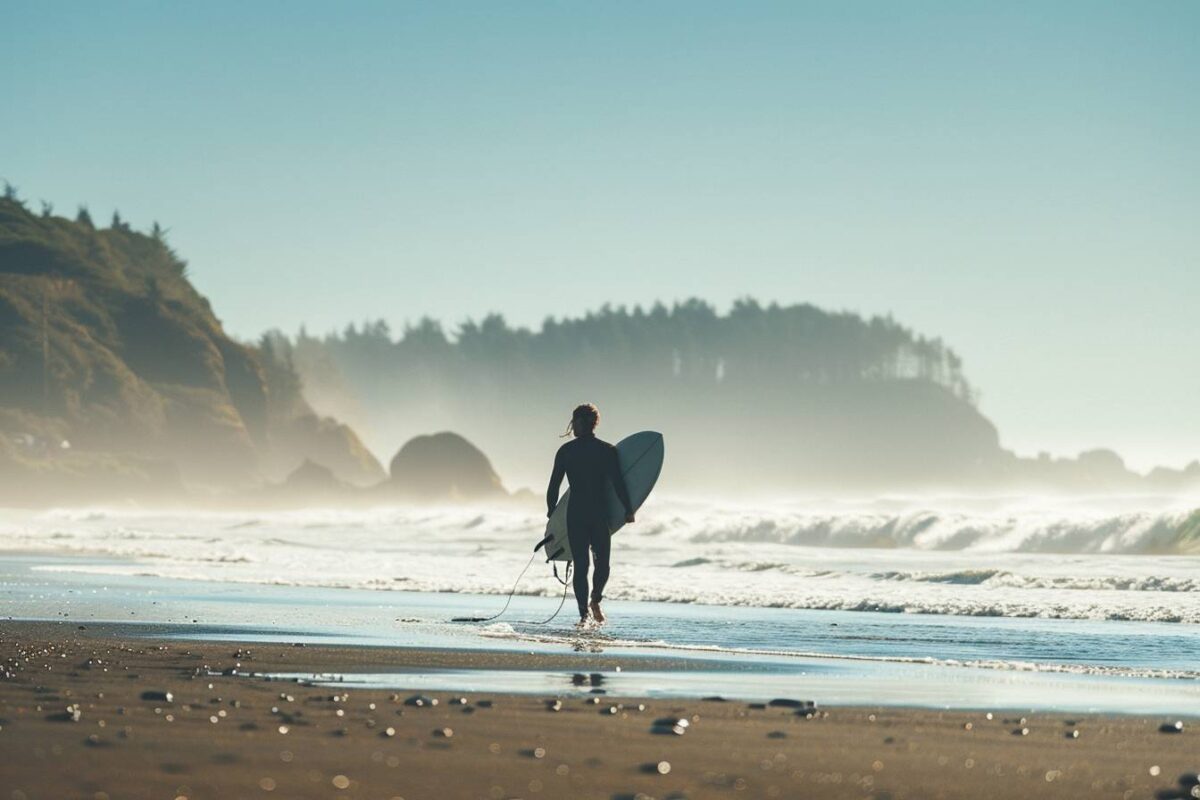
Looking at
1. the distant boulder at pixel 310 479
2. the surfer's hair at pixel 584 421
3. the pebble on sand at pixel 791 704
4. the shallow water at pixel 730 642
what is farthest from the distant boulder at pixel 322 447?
the pebble on sand at pixel 791 704

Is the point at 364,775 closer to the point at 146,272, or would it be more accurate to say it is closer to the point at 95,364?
the point at 95,364

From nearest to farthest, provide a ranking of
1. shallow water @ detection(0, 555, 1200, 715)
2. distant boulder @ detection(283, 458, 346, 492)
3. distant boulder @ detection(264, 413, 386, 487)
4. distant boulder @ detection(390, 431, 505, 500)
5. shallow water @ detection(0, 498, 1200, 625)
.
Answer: shallow water @ detection(0, 555, 1200, 715)
shallow water @ detection(0, 498, 1200, 625)
distant boulder @ detection(390, 431, 505, 500)
distant boulder @ detection(283, 458, 346, 492)
distant boulder @ detection(264, 413, 386, 487)

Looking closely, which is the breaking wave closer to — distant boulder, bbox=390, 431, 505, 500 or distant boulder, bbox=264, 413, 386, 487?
distant boulder, bbox=390, 431, 505, 500

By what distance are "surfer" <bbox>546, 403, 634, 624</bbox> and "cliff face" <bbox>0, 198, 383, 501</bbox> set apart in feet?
253

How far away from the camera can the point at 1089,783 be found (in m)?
4.71

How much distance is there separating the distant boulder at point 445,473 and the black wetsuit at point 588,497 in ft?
259

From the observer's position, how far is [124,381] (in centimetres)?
9381

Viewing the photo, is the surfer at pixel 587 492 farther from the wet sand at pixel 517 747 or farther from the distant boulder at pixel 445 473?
the distant boulder at pixel 445 473

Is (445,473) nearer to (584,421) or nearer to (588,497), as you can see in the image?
(584,421)

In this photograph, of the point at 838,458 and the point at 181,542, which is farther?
the point at 838,458

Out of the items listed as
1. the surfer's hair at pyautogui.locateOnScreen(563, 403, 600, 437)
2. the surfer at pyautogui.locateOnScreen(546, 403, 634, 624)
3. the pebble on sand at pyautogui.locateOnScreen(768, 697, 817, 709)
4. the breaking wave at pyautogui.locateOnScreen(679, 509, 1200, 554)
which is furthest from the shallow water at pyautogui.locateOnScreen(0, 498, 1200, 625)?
the pebble on sand at pyautogui.locateOnScreen(768, 697, 817, 709)

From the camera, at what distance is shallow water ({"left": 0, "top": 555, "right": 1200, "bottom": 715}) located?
25.1 feet

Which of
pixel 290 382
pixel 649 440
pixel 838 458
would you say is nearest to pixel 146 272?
pixel 290 382

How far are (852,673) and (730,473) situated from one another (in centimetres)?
17058
